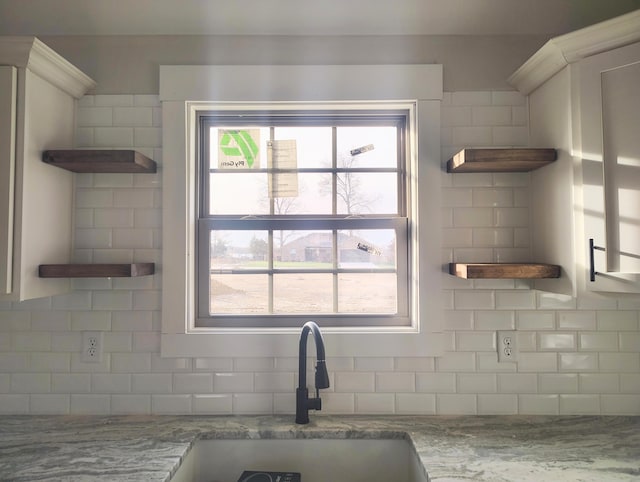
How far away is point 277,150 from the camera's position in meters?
1.70

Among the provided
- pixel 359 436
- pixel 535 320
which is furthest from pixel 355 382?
pixel 535 320

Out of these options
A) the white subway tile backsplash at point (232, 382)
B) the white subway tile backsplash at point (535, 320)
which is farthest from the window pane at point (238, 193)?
the white subway tile backsplash at point (535, 320)

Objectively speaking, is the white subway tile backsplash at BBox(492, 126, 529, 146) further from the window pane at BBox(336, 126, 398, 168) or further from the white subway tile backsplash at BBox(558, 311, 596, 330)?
the white subway tile backsplash at BBox(558, 311, 596, 330)

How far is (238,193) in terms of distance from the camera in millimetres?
1700

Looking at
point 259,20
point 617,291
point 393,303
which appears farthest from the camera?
point 393,303

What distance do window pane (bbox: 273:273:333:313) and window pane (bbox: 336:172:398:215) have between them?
1.03ft

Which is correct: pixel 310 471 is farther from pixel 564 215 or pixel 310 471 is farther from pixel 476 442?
pixel 564 215

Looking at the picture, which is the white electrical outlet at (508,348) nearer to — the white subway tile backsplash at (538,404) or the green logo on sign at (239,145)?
the white subway tile backsplash at (538,404)

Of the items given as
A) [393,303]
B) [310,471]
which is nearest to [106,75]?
[393,303]

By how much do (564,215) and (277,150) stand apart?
1124 millimetres

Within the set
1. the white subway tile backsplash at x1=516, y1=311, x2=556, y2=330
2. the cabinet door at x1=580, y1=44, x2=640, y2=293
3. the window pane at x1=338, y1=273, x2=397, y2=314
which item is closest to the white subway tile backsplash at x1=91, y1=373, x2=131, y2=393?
the window pane at x1=338, y1=273, x2=397, y2=314

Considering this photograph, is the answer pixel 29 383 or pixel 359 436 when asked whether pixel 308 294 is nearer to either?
pixel 359 436

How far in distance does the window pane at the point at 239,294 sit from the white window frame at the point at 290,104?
102 mm

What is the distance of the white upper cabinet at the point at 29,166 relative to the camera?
1.27m
